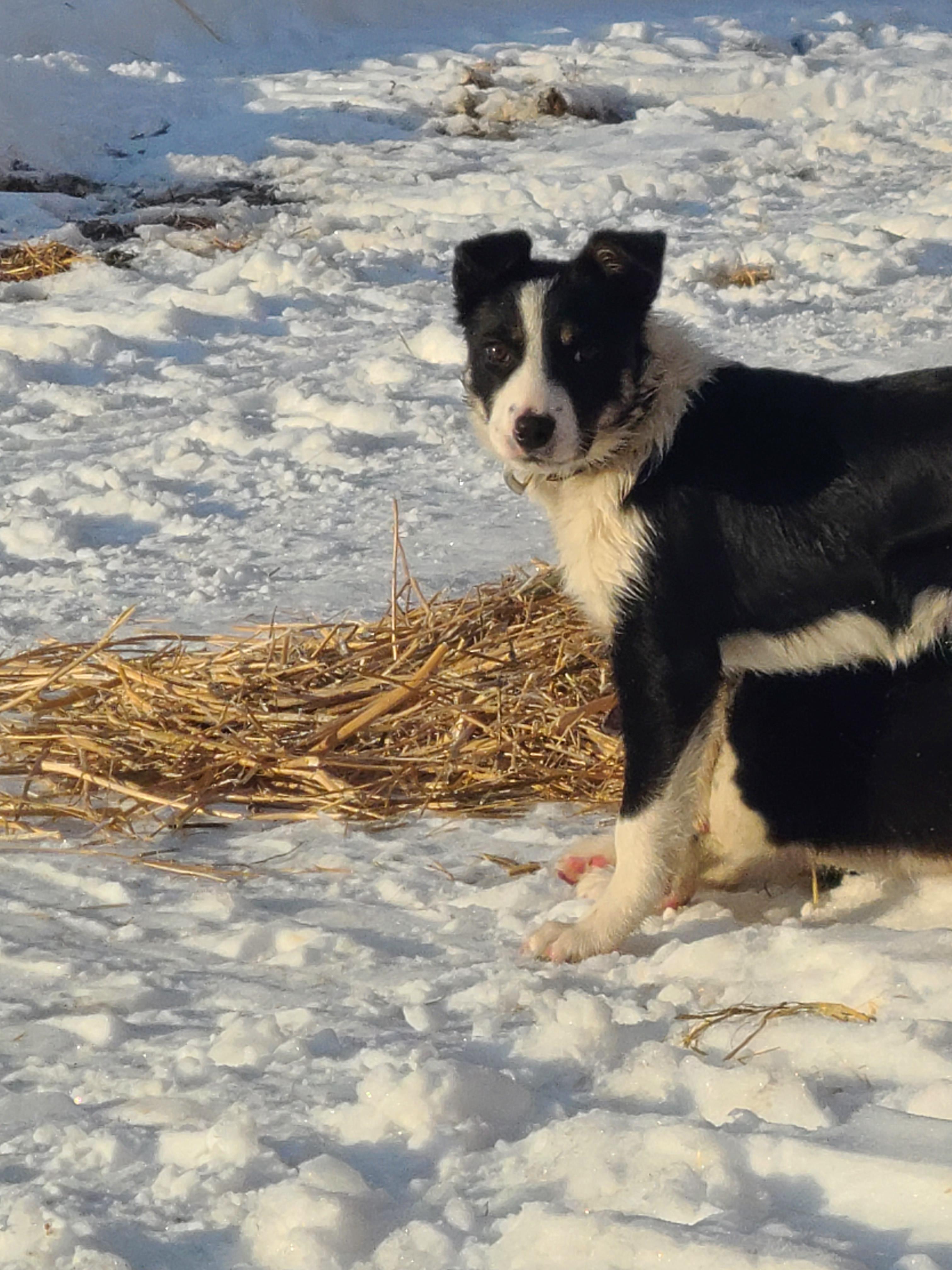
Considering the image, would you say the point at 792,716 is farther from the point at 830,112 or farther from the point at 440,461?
the point at 830,112

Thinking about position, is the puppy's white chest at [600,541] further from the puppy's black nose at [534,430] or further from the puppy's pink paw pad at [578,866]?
the puppy's pink paw pad at [578,866]

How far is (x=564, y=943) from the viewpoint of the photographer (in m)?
3.28

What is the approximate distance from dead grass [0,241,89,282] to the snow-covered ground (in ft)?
0.67

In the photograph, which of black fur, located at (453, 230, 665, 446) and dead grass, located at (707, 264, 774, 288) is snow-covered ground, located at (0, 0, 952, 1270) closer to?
dead grass, located at (707, 264, 774, 288)

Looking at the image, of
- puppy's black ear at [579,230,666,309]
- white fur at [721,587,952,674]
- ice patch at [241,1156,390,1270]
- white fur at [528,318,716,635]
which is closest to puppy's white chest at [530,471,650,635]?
white fur at [528,318,716,635]

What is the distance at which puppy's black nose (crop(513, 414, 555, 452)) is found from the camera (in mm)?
3492

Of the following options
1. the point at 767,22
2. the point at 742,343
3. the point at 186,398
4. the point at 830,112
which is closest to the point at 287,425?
the point at 186,398

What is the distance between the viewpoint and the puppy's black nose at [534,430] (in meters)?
3.49

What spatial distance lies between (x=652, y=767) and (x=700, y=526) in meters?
0.52

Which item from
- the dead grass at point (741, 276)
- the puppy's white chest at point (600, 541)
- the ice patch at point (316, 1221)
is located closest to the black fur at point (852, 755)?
the puppy's white chest at point (600, 541)

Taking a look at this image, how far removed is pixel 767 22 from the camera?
14008mm

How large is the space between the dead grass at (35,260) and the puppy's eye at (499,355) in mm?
5521

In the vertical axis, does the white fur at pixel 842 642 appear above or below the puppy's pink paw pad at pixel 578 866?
above

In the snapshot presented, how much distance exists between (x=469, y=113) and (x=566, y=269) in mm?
8170
